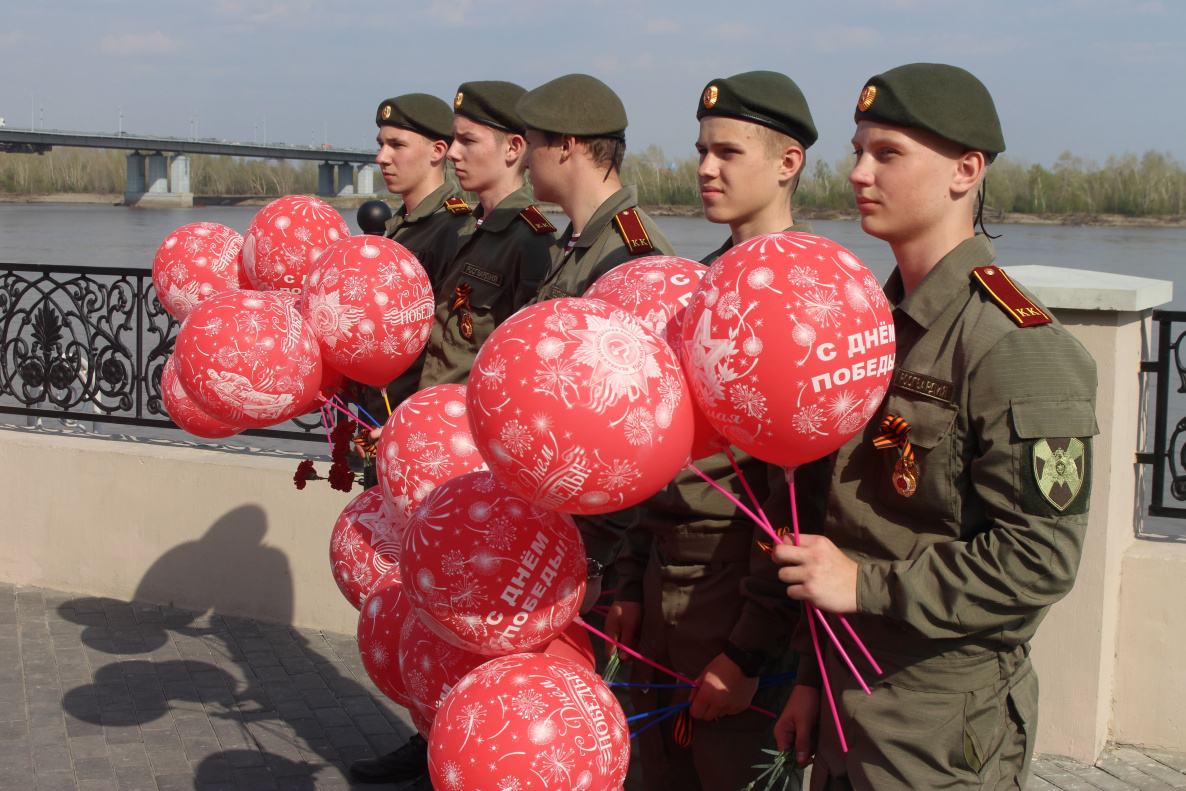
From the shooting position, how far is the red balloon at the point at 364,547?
9.49 ft

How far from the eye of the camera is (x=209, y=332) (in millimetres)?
2705

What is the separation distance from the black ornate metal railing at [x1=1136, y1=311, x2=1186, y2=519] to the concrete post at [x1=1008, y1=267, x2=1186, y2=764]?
8cm

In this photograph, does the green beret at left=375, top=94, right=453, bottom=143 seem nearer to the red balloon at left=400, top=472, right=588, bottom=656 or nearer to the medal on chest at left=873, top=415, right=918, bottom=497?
the red balloon at left=400, top=472, right=588, bottom=656

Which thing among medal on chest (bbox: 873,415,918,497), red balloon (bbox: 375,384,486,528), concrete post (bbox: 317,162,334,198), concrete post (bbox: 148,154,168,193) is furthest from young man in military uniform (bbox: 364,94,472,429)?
concrete post (bbox: 148,154,168,193)

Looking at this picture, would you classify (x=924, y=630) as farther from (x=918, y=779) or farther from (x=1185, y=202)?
(x=1185, y=202)

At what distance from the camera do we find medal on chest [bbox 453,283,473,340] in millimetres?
3512

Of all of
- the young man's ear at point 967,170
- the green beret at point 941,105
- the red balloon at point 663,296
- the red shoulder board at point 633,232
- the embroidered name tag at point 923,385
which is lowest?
the embroidered name tag at point 923,385

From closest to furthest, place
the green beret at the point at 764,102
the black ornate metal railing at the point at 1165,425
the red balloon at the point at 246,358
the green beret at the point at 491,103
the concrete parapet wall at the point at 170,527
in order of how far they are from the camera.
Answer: the green beret at the point at 764,102 < the red balloon at the point at 246,358 < the green beret at the point at 491,103 < the black ornate metal railing at the point at 1165,425 < the concrete parapet wall at the point at 170,527

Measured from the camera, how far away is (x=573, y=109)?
300cm

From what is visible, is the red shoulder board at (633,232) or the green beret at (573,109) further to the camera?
the green beret at (573,109)

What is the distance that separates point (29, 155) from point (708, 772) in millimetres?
28955

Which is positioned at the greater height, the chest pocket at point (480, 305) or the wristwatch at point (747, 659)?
the chest pocket at point (480, 305)

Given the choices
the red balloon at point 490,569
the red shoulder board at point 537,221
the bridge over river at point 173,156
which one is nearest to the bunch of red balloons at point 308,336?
the red shoulder board at point 537,221

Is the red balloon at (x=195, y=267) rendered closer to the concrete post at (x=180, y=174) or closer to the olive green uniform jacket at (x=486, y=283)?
the olive green uniform jacket at (x=486, y=283)
